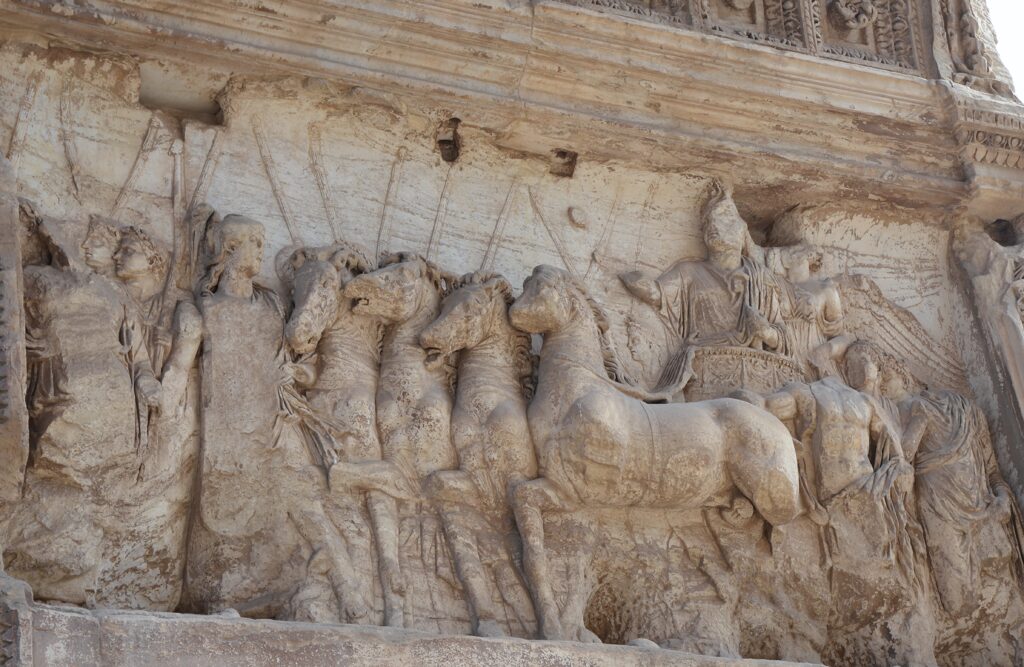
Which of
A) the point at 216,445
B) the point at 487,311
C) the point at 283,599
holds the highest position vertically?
the point at 487,311

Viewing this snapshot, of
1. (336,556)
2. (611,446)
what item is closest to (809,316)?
(611,446)

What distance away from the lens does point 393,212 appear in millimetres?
6918

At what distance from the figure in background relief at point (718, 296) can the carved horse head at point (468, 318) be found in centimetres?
80

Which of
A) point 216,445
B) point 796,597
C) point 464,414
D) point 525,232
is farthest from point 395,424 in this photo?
point 796,597

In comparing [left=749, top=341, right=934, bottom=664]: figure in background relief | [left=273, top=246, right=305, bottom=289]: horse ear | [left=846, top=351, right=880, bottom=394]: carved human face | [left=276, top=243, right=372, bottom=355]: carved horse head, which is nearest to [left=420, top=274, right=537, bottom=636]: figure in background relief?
[left=276, top=243, right=372, bottom=355]: carved horse head

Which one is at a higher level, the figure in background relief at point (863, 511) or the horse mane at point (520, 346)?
the horse mane at point (520, 346)

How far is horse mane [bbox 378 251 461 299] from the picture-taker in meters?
6.62

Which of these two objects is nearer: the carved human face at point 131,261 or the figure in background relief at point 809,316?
the carved human face at point 131,261

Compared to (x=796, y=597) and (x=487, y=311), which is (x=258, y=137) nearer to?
(x=487, y=311)

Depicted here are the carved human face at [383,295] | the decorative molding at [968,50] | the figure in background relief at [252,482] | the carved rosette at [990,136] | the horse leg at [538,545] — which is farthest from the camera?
the decorative molding at [968,50]

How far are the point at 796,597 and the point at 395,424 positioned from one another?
1.75 metres

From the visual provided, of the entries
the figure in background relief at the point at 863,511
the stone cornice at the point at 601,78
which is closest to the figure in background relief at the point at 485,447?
the stone cornice at the point at 601,78

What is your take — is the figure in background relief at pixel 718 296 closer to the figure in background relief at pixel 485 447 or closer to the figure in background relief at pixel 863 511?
the figure in background relief at pixel 863 511

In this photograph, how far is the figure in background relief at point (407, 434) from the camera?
6027mm
